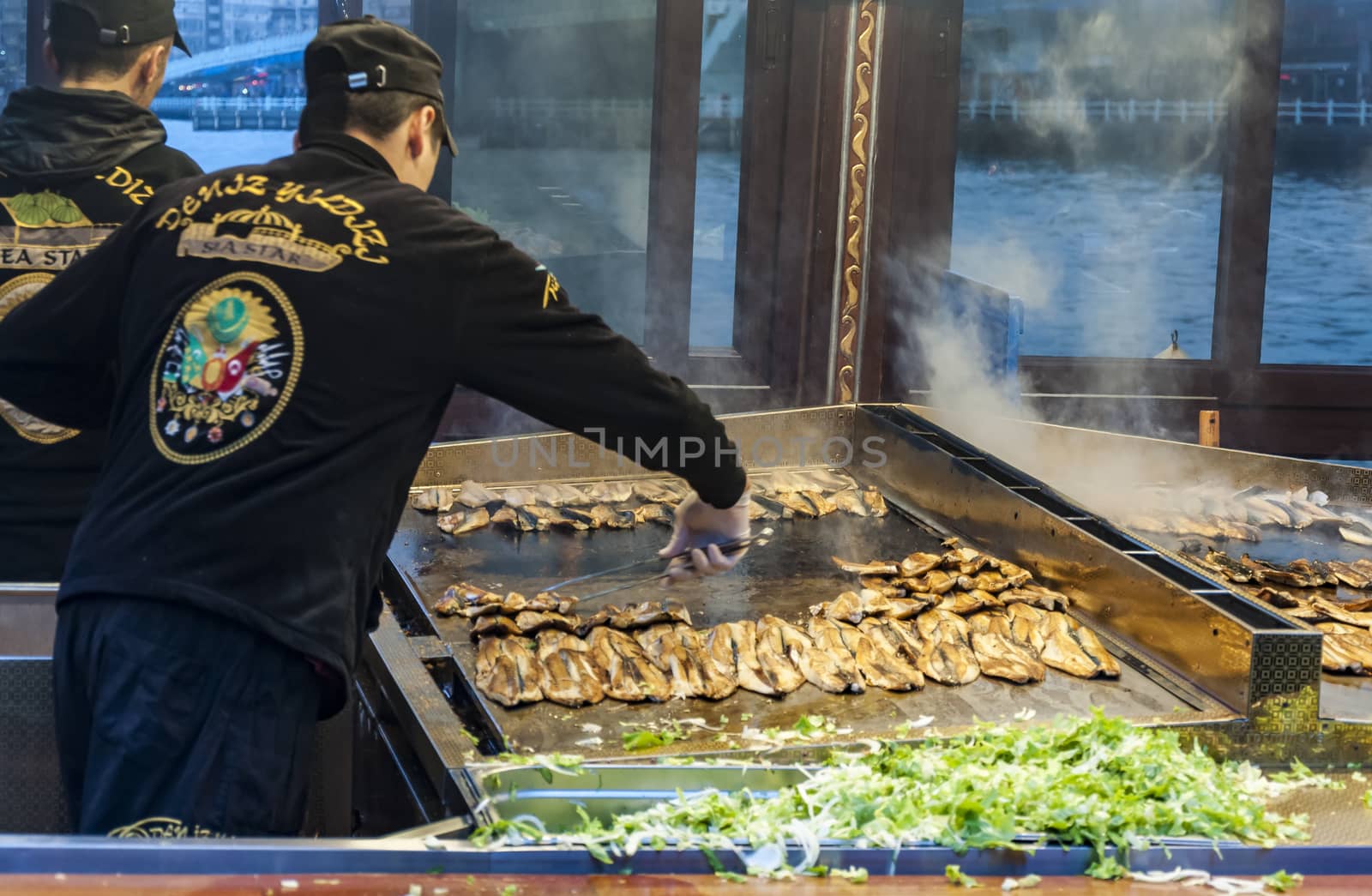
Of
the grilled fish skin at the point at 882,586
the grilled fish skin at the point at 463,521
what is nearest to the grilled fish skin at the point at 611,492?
the grilled fish skin at the point at 463,521

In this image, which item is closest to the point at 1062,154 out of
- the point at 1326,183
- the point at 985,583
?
the point at 1326,183

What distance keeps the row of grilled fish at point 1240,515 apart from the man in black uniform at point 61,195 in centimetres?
273

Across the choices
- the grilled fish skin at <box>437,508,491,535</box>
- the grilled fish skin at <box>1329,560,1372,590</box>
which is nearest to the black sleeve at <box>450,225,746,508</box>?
the grilled fish skin at <box>437,508,491,535</box>

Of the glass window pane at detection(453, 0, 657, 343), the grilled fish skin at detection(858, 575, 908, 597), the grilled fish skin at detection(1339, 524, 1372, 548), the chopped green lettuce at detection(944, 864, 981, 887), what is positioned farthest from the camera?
the glass window pane at detection(453, 0, 657, 343)

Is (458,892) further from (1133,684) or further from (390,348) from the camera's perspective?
(1133,684)

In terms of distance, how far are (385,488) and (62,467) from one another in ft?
3.43

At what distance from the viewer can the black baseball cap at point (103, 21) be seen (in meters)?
2.77

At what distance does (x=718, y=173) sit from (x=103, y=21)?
9.88ft

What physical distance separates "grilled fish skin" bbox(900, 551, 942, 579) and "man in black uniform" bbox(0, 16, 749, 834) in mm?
1566

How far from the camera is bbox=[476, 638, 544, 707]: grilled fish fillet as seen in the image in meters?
2.74

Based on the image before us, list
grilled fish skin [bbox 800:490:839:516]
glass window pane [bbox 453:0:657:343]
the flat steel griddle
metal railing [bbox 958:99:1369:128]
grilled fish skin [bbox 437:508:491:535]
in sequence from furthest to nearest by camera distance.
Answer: metal railing [bbox 958:99:1369:128]
glass window pane [bbox 453:0:657:343]
grilled fish skin [bbox 800:490:839:516]
grilled fish skin [bbox 437:508:491:535]
the flat steel griddle

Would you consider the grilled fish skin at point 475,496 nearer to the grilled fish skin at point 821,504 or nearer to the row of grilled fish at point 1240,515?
the grilled fish skin at point 821,504

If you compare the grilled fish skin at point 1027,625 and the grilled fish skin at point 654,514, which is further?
the grilled fish skin at point 654,514

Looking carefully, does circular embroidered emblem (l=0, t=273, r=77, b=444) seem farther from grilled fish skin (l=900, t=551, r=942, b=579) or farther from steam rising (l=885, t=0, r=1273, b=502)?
steam rising (l=885, t=0, r=1273, b=502)
